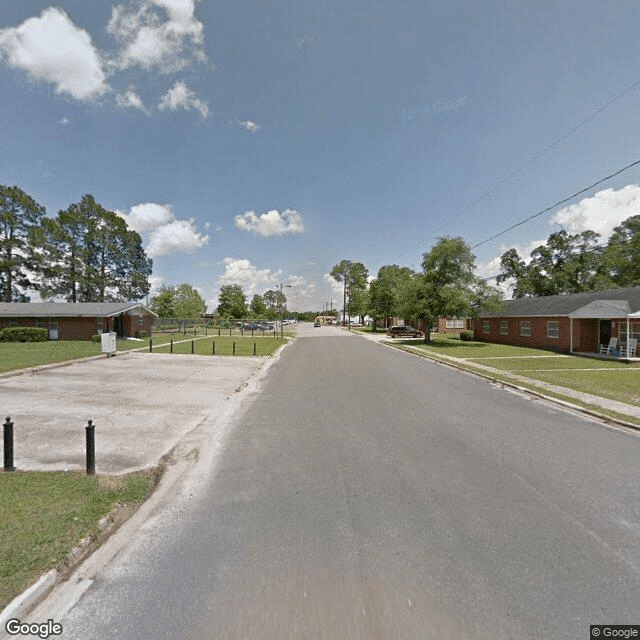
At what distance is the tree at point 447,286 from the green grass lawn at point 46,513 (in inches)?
1078

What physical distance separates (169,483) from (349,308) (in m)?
76.3

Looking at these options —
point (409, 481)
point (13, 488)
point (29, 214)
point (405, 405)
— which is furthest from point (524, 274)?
point (29, 214)

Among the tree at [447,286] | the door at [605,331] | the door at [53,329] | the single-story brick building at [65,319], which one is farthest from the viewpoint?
the door at [53,329]

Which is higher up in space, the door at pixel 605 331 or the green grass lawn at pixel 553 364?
the door at pixel 605 331

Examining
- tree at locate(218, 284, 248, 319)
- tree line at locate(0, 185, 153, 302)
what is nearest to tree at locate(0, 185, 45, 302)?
tree line at locate(0, 185, 153, 302)

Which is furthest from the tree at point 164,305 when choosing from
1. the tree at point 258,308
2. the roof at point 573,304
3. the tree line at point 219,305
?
the roof at point 573,304

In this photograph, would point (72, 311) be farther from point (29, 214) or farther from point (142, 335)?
Answer: point (29, 214)

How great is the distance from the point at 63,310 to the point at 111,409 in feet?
95.0

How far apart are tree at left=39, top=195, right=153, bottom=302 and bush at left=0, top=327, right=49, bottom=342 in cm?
2150

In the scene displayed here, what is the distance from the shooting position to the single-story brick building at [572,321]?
20000 mm

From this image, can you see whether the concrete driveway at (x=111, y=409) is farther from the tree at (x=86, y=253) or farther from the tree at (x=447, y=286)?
the tree at (x=86, y=253)

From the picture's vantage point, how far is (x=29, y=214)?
139 feet

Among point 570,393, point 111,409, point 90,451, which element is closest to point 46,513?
point 90,451

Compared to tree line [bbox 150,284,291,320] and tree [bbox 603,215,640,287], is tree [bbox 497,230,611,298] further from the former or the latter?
tree line [bbox 150,284,291,320]
